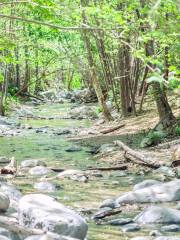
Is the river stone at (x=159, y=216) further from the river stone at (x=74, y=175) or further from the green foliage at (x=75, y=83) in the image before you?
the green foliage at (x=75, y=83)

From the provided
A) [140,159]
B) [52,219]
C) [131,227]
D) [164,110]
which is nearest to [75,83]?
[164,110]

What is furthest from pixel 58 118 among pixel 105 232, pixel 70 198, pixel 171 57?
pixel 105 232

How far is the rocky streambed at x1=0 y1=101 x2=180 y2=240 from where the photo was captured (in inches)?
182

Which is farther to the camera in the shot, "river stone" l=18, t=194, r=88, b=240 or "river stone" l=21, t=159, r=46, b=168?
"river stone" l=21, t=159, r=46, b=168

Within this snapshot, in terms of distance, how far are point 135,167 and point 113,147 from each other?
2243 millimetres

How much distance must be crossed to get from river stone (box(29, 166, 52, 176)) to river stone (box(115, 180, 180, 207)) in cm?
259

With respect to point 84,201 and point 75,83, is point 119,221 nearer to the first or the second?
point 84,201

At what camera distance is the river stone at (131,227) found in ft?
16.5

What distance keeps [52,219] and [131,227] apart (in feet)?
2.98

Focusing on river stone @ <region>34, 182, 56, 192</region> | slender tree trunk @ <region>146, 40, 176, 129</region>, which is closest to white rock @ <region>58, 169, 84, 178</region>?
river stone @ <region>34, 182, 56, 192</region>

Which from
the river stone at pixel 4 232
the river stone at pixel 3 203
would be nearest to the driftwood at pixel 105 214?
the river stone at pixel 3 203

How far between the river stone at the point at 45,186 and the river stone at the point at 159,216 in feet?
6.90

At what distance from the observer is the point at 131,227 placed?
5082 millimetres

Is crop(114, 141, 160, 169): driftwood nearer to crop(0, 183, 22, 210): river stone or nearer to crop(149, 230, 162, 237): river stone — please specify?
crop(0, 183, 22, 210): river stone
